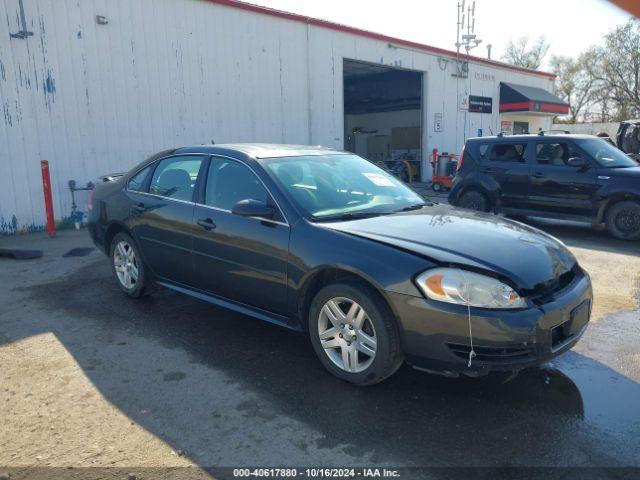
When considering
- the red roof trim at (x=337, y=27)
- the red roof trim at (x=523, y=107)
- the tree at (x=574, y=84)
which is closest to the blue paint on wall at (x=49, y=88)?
the red roof trim at (x=337, y=27)

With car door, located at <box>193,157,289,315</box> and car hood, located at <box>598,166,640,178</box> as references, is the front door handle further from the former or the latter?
car hood, located at <box>598,166,640,178</box>

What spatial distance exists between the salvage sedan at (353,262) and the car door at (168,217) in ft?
0.04

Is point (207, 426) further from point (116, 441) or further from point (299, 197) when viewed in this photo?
point (299, 197)

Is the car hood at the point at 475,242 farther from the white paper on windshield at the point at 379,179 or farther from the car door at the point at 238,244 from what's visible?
the white paper on windshield at the point at 379,179

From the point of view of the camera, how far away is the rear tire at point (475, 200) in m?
9.70

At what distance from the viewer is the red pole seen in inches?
350

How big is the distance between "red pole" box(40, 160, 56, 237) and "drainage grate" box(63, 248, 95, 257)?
153 cm

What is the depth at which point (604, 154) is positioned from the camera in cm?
843

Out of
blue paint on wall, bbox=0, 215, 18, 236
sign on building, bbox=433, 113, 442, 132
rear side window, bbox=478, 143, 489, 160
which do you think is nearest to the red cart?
sign on building, bbox=433, 113, 442, 132

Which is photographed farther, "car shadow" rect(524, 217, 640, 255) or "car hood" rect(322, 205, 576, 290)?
"car shadow" rect(524, 217, 640, 255)

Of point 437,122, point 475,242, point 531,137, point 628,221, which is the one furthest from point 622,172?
point 437,122

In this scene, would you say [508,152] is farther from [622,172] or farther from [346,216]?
[346,216]

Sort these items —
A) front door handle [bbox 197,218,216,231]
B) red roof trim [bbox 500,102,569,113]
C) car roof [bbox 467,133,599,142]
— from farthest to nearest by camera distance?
red roof trim [bbox 500,102,569,113] < car roof [bbox 467,133,599,142] < front door handle [bbox 197,218,216,231]

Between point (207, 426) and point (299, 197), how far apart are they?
1700mm
